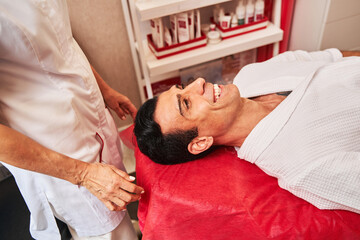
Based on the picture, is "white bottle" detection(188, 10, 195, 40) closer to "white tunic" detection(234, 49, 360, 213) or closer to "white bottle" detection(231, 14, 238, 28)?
"white bottle" detection(231, 14, 238, 28)

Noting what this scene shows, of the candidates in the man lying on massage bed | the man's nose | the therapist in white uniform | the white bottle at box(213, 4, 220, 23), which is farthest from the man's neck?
the white bottle at box(213, 4, 220, 23)

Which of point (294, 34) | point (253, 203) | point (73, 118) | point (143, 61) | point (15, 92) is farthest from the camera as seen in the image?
point (294, 34)

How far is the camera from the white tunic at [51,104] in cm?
94

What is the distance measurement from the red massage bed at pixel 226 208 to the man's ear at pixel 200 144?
0.07 metres

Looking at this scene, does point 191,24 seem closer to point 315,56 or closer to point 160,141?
point 315,56

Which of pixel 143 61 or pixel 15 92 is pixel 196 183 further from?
pixel 143 61

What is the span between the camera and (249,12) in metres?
2.15

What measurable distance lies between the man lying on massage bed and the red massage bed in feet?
0.17

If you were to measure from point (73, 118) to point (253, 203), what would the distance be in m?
0.82

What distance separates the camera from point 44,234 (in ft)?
4.35

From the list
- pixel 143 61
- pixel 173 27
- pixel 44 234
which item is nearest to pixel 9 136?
pixel 44 234

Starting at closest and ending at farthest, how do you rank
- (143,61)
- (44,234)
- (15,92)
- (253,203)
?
(15,92)
(253,203)
(44,234)
(143,61)

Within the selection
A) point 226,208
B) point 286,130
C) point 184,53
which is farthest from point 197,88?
point 184,53

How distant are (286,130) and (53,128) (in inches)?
39.0
